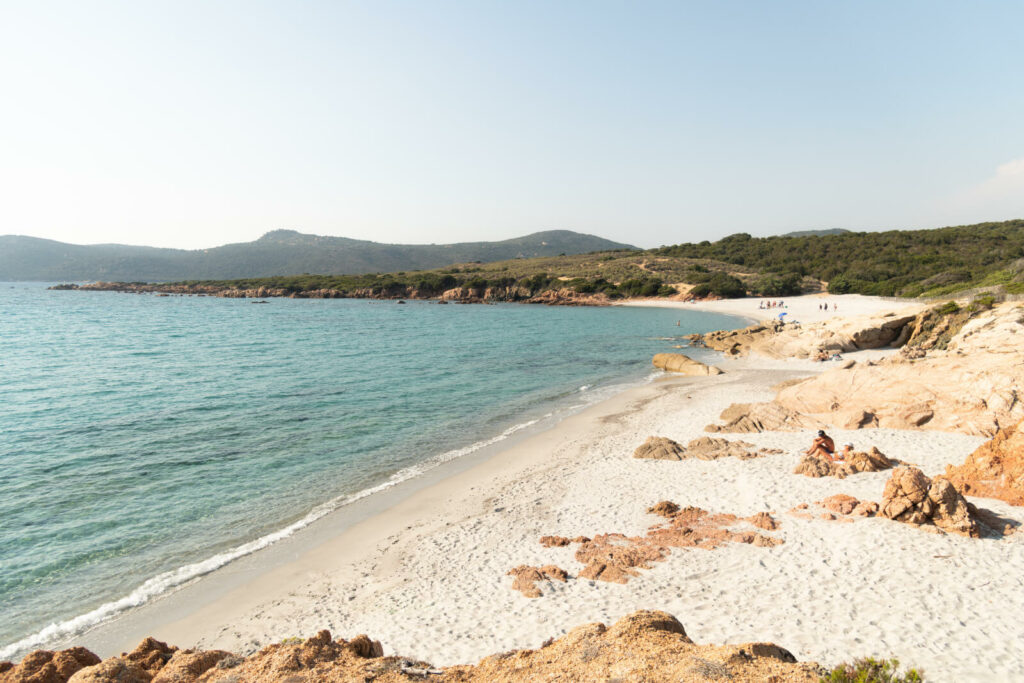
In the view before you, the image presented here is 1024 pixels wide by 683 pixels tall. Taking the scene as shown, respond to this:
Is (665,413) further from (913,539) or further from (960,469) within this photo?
(913,539)

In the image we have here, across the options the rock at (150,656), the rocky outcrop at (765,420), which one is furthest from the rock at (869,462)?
the rock at (150,656)

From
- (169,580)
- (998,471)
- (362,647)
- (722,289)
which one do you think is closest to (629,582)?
(362,647)

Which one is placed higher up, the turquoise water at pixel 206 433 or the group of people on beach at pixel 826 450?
the group of people on beach at pixel 826 450

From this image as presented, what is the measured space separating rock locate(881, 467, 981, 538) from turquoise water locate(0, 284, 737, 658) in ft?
37.8

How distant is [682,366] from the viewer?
1169 inches

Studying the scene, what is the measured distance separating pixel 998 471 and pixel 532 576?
968 cm

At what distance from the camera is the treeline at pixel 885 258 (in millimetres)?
65875

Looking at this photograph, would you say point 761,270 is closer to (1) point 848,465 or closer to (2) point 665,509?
(1) point 848,465

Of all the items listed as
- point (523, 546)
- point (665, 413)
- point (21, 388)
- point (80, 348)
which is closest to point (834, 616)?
point (523, 546)

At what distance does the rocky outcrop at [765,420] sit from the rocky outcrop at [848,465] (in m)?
4.03

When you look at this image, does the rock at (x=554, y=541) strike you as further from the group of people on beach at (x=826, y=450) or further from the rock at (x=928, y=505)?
the group of people on beach at (x=826, y=450)

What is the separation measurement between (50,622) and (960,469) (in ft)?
57.5

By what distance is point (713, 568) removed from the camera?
830 centimetres

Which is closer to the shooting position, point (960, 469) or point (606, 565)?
point (606, 565)
